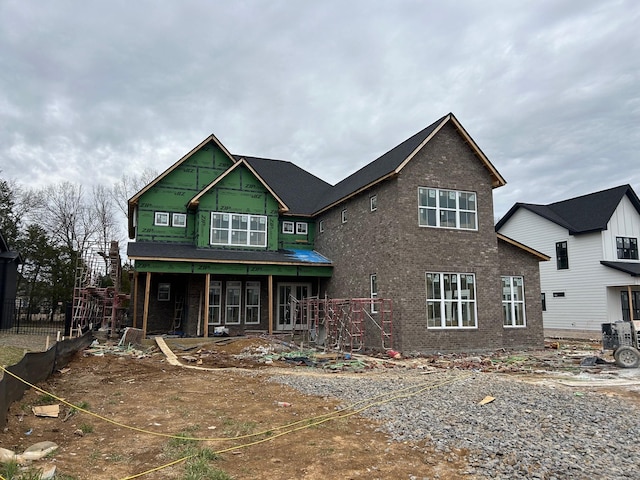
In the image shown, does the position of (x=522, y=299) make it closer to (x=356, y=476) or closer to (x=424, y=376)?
(x=424, y=376)

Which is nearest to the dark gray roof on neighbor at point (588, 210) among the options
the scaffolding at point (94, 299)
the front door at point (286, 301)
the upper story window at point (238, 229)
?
the front door at point (286, 301)

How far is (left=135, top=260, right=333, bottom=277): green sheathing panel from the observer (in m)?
19.2

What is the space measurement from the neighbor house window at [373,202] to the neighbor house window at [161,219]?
10096mm

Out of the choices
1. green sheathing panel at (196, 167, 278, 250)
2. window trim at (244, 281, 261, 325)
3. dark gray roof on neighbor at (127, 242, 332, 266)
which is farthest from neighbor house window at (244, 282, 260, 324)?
green sheathing panel at (196, 167, 278, 250)

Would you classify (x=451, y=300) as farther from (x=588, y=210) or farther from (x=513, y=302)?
(x=588, y=210)

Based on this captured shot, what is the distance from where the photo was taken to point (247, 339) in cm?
1897

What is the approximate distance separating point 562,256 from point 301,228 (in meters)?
16.2

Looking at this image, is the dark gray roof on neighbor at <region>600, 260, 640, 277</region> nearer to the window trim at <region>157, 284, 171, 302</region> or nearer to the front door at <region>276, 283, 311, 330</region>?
the front door at <region>276, 283, 311, 330</region>

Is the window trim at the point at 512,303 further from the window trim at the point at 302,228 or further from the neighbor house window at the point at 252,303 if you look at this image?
the neighbor house window at the point at 252,303

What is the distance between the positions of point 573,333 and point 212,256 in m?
20.7

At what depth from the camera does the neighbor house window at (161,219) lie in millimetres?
22578

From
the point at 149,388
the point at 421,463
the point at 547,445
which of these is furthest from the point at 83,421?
the point at 547,445

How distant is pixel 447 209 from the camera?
59.9 feet

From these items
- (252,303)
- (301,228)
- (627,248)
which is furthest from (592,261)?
(252,303)
